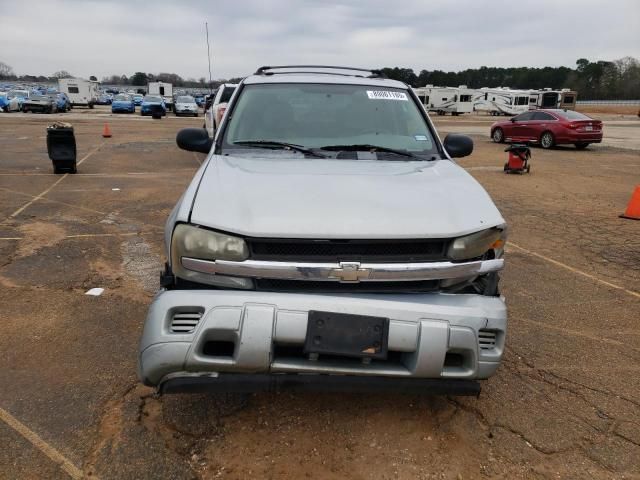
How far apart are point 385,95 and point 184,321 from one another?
8.35ft

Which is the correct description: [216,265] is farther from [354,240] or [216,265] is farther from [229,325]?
[354,240]

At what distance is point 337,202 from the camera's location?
2533 mm

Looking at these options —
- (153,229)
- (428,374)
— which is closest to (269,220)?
(428,374)

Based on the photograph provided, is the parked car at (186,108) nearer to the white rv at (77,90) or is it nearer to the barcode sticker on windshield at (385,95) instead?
the white rv at (77,90)

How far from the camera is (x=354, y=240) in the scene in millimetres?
2348

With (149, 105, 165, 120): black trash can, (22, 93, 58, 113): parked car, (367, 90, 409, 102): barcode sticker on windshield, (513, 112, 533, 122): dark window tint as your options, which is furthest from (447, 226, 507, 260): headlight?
(22, 93, 58, 113): parked car

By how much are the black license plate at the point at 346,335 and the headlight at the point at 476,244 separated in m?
0.52

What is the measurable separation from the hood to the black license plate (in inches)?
14.7

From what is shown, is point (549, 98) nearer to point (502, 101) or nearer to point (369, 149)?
point (502, 101)

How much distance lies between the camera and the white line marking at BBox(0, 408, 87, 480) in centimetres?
237

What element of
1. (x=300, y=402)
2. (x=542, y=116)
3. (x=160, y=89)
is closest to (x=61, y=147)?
(x=300, y=402)

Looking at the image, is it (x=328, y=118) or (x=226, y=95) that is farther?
(x=226, y=95)

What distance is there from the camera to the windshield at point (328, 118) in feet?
11.8

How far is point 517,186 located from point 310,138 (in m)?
8.35
